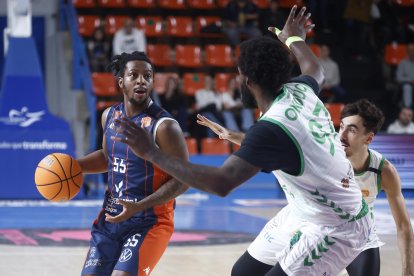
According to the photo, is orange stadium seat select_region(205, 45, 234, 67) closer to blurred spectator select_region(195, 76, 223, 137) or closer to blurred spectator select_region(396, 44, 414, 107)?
blurred spectator select_region(195, 76, 223, 137)

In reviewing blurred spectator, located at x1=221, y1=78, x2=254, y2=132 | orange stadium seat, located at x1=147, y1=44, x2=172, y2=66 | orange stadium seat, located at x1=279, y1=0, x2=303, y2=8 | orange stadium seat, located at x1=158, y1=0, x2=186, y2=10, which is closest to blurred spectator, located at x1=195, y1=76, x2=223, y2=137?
blurred spectator, located at x1=221, y1=78, x2=254, y2=132

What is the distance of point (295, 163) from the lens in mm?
4047

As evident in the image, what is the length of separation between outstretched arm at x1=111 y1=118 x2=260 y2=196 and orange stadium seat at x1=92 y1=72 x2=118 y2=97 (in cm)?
1321

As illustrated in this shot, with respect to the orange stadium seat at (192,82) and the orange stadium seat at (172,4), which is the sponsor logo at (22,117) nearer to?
the orange stadium seat at (192,82)

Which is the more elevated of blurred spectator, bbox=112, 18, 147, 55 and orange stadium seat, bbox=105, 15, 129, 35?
blurred spectator, bbox=112, 18, 147, 55

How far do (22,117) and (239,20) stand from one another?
631cm

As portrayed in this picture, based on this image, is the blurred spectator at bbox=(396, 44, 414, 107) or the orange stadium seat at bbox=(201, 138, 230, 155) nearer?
the orange stadium seat at bbox=(201, 138, 230, 155)

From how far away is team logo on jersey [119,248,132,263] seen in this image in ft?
16.5

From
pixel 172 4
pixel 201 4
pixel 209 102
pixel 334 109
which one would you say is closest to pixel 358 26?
pixel 201 4

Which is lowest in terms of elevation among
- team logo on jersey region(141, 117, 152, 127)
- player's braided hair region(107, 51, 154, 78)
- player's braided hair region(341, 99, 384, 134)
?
team logo on jersey region(141, 117, 152, 127)

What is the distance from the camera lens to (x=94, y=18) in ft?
60.4

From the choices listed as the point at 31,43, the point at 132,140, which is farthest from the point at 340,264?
the point at 31,43

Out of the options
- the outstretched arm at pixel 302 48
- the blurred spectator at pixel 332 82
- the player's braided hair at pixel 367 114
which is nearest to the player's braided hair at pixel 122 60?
the outstretched arm at pixel 302 48

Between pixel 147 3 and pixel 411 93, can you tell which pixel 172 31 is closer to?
pixel 147 3
